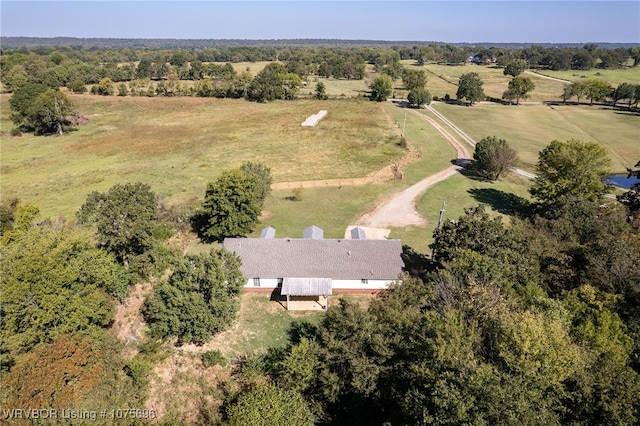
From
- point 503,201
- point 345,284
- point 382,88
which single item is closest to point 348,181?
point 503,201

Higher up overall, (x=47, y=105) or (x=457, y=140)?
(x=47, y=105)

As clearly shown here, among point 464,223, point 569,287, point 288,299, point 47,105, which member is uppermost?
point 47,105

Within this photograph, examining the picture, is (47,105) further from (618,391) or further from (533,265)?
(618,391)

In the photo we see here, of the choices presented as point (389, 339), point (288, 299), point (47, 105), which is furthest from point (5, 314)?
point (47, 105)

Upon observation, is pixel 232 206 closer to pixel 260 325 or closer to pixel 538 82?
pixel 260 325

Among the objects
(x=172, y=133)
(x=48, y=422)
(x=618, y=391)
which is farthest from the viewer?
(x=172, y=133)

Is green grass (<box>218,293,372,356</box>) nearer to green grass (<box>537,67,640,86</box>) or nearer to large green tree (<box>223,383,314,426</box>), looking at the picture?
large green tree (<box>223,383,314,426</box>)
